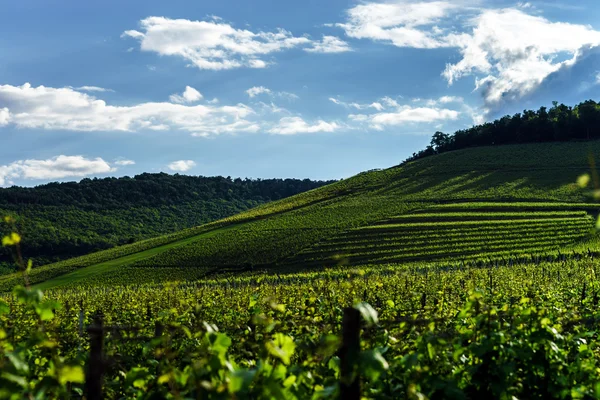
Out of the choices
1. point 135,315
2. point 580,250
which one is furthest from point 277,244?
point 135,315

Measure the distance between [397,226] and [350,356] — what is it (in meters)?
52.6

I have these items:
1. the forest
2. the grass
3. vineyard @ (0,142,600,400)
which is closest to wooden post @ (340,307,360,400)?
vineyard @ (0,142,600,400)

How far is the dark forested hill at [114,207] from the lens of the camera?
108500mm

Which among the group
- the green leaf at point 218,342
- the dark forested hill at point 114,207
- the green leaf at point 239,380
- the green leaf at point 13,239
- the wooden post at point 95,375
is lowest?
the wooden post at point 95,375

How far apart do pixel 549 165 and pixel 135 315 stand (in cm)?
6857

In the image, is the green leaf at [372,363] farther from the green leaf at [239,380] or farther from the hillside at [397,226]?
the hillside at [397,226]

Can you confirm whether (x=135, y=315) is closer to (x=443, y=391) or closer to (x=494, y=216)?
(x=443, y=391)

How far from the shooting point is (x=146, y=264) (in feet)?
196

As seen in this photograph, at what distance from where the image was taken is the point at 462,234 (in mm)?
50344

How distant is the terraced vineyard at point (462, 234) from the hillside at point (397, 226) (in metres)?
0.09

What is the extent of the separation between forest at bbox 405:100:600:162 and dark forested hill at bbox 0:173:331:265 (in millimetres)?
60522

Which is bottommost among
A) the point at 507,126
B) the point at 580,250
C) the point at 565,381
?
the point at 580,250

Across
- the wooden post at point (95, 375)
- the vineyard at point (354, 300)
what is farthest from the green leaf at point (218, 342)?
the wooden post at point (95, 375)

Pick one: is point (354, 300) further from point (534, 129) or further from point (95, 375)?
point (534, 129)
